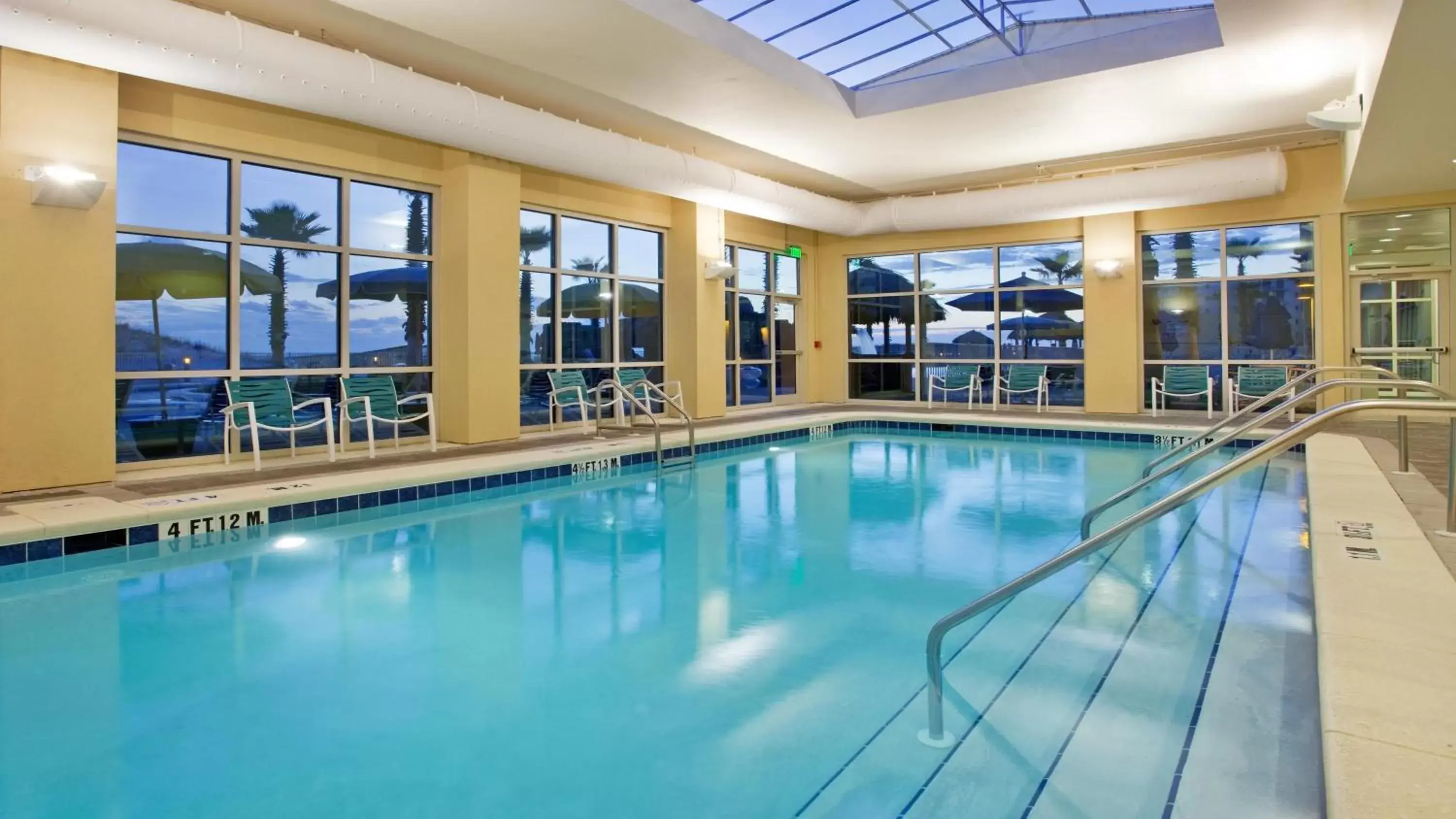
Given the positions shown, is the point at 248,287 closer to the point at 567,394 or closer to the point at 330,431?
the point at 330,431

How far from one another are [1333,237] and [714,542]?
883 centimetres

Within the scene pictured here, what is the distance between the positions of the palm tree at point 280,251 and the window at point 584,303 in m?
2.11

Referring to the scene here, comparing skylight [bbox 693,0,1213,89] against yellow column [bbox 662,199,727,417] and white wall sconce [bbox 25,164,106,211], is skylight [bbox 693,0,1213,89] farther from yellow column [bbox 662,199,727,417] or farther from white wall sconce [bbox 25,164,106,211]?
white wall sconce [bbox 25,164,106,211]

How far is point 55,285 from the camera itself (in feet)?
17.3

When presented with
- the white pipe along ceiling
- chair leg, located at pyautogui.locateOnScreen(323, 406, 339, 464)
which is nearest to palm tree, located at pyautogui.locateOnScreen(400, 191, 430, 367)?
the white pipe along ceiling

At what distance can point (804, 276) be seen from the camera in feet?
43.1

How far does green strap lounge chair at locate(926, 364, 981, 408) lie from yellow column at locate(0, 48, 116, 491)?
989cm

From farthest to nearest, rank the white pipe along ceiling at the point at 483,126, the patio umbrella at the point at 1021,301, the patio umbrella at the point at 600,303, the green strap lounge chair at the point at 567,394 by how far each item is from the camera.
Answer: the patio umbrella at the point at 1021,301
the patio umbrella at the point at 600,303
the green strap lounge chair at the point at 567,394
the white pipe along ceiling at the point at 483,126

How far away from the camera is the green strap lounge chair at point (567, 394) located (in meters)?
8.68

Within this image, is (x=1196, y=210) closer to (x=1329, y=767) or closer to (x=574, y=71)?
(x=574, y=71)

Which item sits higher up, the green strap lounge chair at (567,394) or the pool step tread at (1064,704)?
the green strap lounge chair at (567,394)

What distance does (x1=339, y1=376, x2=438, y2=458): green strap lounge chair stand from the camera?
704 centimetres

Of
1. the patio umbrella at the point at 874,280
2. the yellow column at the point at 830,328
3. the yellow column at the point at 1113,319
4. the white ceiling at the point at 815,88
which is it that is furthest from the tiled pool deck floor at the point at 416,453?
the white ceiling at the point at 815,88

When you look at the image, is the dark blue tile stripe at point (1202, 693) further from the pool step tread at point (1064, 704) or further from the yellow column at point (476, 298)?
the yellow column at point (476, 298)
